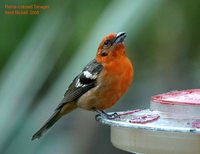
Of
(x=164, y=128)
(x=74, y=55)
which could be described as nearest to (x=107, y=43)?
(x=74, y=55)

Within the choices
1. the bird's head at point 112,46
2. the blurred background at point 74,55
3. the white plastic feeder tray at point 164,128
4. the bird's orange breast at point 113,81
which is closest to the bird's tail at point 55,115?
the bird's orange breast at point 113,81

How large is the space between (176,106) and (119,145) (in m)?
0.34

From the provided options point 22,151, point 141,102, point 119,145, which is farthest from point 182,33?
point 119,145

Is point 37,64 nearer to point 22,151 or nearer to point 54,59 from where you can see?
point 54,59

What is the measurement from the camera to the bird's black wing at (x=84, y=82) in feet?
13.3

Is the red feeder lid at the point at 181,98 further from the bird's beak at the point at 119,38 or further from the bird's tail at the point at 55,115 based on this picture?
the bird's tail at the point at 55,115

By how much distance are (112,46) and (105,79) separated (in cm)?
22

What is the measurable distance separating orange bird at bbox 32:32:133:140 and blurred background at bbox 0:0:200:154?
43.7 inches

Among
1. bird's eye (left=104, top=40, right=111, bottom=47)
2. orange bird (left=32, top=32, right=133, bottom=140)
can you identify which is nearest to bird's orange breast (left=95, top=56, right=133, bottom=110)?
orange bird (left=32, top=32, right=133, bottom=140)

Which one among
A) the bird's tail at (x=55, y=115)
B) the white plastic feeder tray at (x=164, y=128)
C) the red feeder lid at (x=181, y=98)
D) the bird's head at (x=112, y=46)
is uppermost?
the bird's head at (x=112, y=46)

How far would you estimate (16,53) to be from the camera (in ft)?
17.3

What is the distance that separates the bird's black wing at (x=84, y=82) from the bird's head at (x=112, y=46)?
81 millimetres

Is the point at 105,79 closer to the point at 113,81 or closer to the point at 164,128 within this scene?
the point at 113,81

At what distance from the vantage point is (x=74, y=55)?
5.25 metres
